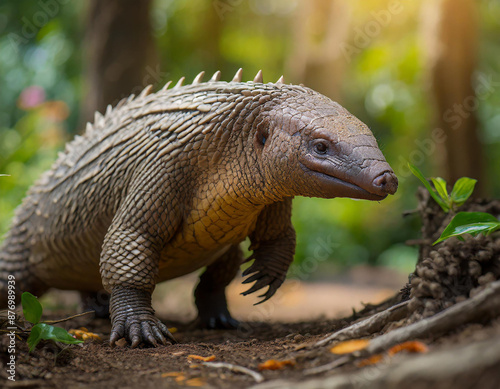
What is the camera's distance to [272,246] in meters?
4.61

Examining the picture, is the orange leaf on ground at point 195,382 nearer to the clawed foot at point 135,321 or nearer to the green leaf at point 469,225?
the clawed foot at point 135,321

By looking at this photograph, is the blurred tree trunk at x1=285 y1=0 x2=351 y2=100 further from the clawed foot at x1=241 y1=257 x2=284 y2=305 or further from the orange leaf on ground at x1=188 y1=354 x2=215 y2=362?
the orange leaf on ground at x1=188 y1=354 x2=215 y2=362

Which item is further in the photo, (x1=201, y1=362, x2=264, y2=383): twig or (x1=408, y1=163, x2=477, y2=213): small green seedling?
(x1=408, y1=163, x2=477, y2=213): small green seedling

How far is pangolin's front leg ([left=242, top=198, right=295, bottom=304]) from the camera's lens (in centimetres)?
452

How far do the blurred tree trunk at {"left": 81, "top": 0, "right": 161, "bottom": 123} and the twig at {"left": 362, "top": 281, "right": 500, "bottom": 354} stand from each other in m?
5.76

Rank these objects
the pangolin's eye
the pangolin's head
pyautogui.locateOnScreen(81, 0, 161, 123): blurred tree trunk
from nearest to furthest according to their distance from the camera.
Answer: the pangolin's head → the pangolin's eye → pyautogui.locateOnScreen(81, 0, 161, 123): blurred tree trunk

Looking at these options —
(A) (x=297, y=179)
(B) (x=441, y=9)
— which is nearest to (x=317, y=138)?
(A) (x=297, y=179)

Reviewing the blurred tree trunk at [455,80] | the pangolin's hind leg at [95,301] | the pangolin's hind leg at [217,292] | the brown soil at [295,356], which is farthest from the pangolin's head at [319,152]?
the blurred tree trunk at [455,80]

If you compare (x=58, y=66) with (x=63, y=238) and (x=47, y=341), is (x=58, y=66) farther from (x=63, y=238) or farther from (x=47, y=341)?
(x=47, y=341)

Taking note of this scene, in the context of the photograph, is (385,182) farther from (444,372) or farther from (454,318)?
(444,372)

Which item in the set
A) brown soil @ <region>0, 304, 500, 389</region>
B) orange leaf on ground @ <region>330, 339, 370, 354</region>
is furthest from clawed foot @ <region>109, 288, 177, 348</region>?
orange leaf on ground @ <region>330, 339, 370, 354</region>

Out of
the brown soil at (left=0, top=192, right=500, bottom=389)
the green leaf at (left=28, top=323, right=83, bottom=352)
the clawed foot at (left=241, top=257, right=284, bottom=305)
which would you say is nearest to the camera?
the brown soil at (left=0, top=192, right=500, bottom=389)

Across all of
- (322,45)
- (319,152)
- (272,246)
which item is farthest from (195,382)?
(322,45)

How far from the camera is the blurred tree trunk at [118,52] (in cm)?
749
